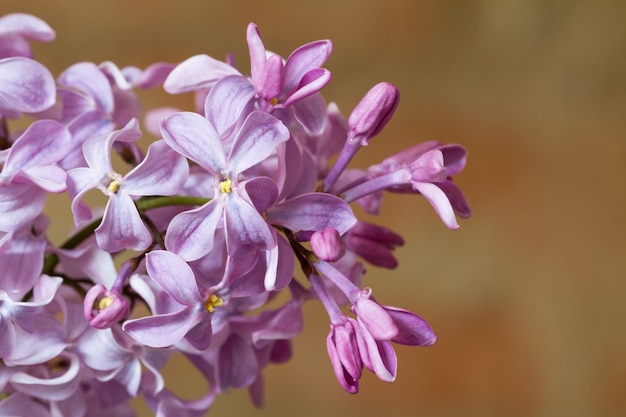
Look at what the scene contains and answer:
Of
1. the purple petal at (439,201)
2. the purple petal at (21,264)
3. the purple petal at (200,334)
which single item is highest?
the purple petal at (439,201)

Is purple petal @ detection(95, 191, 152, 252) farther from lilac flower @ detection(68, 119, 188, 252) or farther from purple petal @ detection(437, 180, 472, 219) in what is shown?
purple petal @ detection(437, 180, 472, 219)

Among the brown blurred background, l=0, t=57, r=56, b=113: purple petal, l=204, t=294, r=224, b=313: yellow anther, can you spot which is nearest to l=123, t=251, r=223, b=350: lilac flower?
l=204, t=294, r=224, b=313: yellow anther

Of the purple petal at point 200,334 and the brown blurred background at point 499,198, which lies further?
the brown blurred background at point 499,198

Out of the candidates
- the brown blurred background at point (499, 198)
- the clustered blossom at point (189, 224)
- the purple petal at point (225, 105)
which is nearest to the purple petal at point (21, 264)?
the clustered blossom at point (189, 224)

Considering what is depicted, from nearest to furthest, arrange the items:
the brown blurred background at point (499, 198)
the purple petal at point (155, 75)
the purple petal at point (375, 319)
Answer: the purple petal at point (375, 319)
the purple petal at point (155, 75)
the brown blurred background at point (499, 198)

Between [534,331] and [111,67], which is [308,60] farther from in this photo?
[534,331]

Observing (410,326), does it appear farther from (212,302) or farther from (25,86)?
(25,86)

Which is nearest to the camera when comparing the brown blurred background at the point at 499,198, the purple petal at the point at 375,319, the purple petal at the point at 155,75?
the purple petal at the point at 375,319

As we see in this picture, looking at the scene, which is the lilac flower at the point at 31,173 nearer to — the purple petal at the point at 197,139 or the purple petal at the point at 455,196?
the purple petal at the point at 197,139
